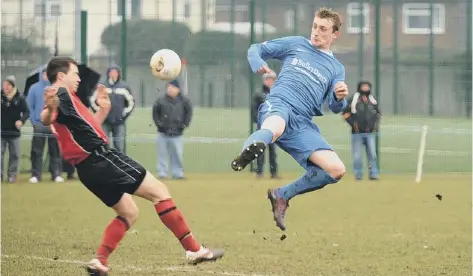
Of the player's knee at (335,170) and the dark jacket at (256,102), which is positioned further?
the dark jacket at (256,102)

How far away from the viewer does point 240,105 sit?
73.4 feet

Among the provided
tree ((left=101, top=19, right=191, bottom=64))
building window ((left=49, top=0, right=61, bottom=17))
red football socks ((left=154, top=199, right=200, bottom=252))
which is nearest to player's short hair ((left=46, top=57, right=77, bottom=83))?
red football socks ((left=154, top=199, right=200, bottom=252))

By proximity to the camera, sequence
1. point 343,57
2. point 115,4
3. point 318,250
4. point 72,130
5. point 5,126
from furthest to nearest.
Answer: point 343,57 → point 115,4 → point 5,126 → point 318,250 → point 72,130

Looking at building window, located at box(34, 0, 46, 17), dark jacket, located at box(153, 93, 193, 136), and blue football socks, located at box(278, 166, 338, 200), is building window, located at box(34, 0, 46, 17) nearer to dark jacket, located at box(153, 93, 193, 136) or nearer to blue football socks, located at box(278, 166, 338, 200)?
dark jacket, located at box(153, 93, 193, 136)

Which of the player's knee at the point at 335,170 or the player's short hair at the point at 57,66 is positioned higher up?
the player's short hair at the point at 57,66

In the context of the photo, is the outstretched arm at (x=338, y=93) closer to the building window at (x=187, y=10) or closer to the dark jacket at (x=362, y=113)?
the dark jacket at (x=362, y=113)

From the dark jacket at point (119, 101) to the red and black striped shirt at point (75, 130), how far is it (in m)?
10.3

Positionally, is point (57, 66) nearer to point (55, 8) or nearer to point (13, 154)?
point (13, 154)

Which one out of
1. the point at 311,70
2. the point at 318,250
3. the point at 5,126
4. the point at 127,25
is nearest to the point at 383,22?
the point at 127,25

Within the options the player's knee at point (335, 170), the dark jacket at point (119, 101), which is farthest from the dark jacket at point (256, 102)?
the player's knee at point (335, 170)

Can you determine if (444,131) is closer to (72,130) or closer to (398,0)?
(398,0)

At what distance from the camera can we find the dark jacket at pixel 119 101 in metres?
20.1

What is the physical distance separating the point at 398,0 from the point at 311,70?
1444 centimetres

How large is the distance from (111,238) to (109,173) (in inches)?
24.1
